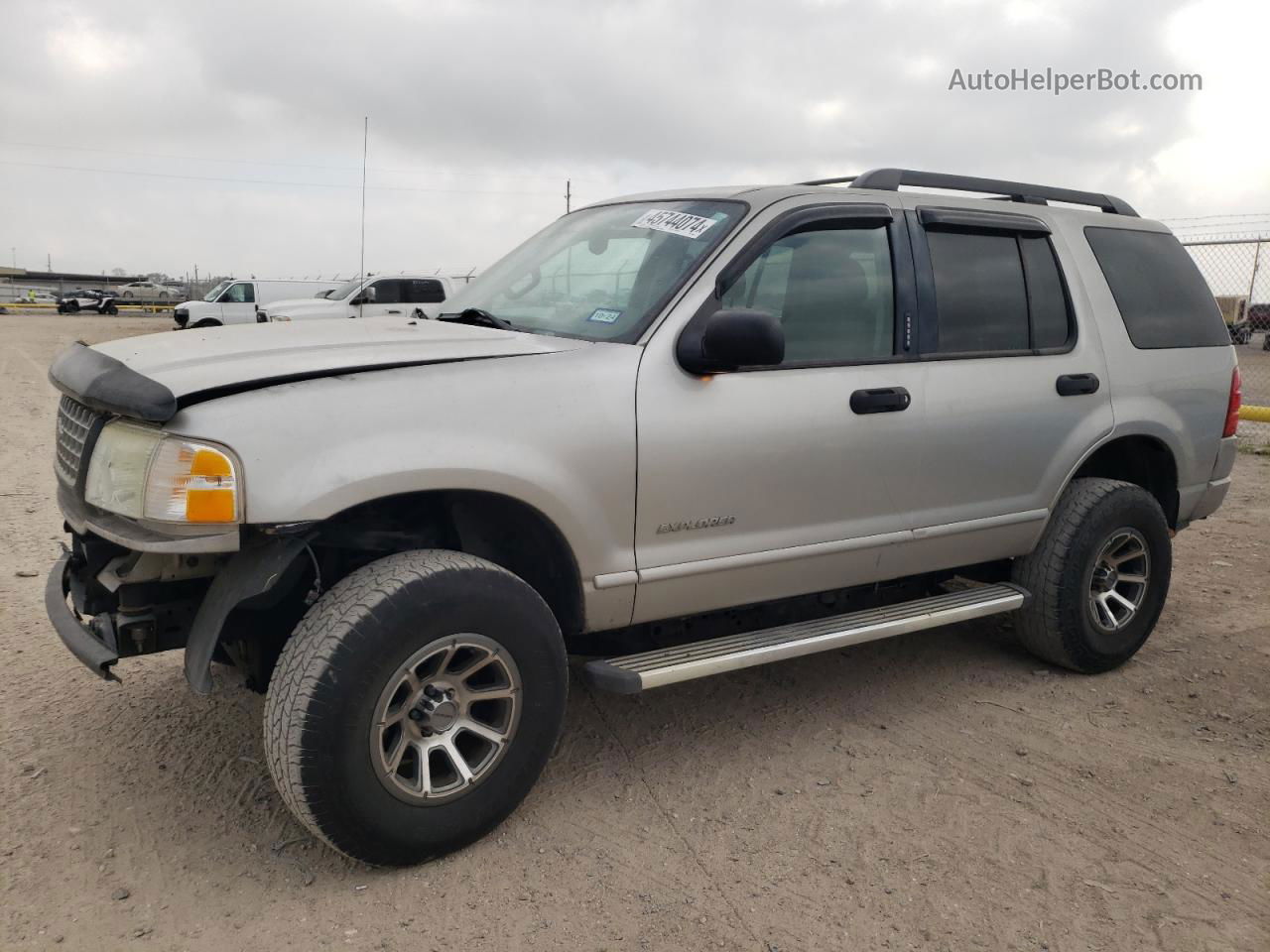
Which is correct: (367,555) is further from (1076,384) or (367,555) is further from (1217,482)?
(1217,482)

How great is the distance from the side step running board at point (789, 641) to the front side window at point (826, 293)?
96 cm

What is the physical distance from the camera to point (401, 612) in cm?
280

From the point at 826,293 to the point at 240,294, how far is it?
27372 millimetres

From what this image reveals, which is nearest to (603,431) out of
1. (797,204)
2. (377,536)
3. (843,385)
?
(377,536)

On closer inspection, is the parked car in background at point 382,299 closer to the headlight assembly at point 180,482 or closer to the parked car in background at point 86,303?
the headlight assembly at point 180,482

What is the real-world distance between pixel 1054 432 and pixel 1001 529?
1.51 feet

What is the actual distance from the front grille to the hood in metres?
0.08

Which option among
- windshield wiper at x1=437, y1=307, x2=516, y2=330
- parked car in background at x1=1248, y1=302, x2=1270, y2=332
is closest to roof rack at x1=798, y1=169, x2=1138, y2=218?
windshield wiper at x1=437, y1=307, x2=516, y2=330

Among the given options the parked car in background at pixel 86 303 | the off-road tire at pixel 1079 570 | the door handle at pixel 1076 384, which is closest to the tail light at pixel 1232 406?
the off-road tire at pixel 1079 570

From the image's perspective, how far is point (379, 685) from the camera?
2.80 meters

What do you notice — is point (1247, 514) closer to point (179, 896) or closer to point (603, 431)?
point (603, 431)

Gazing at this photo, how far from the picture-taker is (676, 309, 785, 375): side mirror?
319 centimetres

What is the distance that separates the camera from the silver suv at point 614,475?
2.80 m

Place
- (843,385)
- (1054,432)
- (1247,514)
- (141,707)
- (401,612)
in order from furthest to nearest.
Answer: (1247,514) → (1054,432) → (141,707) → (843,385) → (401,612)
